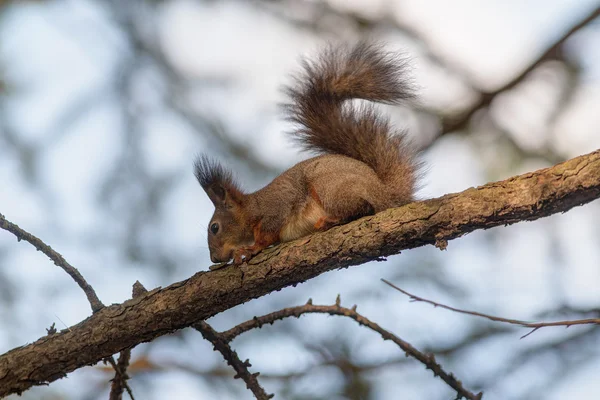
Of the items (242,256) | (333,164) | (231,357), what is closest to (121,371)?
(231,357)

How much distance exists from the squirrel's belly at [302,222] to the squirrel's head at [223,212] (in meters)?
0.19

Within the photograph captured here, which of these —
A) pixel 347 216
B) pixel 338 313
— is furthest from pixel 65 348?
pixel 347 216

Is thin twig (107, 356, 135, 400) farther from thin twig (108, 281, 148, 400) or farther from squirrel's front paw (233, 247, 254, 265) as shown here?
squirrel's front paw (233, 247, 254, 265)

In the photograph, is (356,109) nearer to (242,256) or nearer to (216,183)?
(216,183)

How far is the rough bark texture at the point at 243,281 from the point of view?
1449mm

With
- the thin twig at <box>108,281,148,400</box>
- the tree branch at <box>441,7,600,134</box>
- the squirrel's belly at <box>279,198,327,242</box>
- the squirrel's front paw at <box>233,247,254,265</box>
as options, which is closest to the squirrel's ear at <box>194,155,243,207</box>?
the squirrel's belly at <box>279,198,327,242</box>

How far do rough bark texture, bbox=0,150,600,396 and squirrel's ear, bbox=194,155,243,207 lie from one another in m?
0.60

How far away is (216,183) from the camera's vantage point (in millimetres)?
2316

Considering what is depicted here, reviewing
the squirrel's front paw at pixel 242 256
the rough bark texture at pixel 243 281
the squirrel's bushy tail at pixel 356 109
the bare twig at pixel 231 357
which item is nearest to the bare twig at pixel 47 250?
the rough bark texture at pixel 243 281

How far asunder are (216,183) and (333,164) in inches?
19.7

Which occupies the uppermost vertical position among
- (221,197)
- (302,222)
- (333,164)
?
(221,197)

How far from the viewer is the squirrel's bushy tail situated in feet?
6.79

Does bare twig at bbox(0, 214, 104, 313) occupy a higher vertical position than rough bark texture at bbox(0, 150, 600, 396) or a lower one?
higher

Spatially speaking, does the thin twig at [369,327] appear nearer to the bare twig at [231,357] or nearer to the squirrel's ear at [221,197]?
the bare twig at [231,357]
